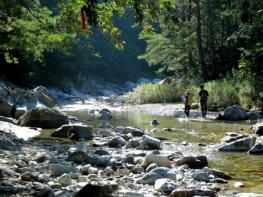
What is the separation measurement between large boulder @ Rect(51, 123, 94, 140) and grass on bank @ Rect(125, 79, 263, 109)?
12493 mm

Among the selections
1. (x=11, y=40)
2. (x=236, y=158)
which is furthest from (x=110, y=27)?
(x=236, y=158)

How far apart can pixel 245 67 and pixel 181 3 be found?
1348 cm

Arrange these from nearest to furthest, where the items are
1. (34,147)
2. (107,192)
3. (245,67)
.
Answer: (107,192)
(34,147)
(245,67)

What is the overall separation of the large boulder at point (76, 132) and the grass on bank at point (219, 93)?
41.0 ft

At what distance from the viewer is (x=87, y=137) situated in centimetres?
1895

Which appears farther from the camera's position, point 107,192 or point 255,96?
point 255,96

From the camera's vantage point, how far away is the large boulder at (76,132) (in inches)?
744

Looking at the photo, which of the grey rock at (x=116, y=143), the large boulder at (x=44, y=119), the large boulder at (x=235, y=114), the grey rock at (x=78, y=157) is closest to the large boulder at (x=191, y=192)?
the grey rock at (x=78, y=157)

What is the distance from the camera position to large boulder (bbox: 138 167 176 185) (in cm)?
1052

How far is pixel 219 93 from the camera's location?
31047mm

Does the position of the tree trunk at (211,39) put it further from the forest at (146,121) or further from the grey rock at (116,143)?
the grey rock at (116,143)

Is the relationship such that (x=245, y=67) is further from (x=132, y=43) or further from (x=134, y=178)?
(x=132, y=43)

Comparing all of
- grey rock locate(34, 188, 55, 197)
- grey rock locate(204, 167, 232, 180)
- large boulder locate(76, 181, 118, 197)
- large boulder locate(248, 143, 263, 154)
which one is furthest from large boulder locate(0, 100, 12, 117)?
large boulder locate(76, 181, 118, 197)

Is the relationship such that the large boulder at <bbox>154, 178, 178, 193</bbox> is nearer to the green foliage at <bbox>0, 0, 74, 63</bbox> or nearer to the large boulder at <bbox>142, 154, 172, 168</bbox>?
the large boulder at <bbox>142, 154, 172, 168</bbox>
